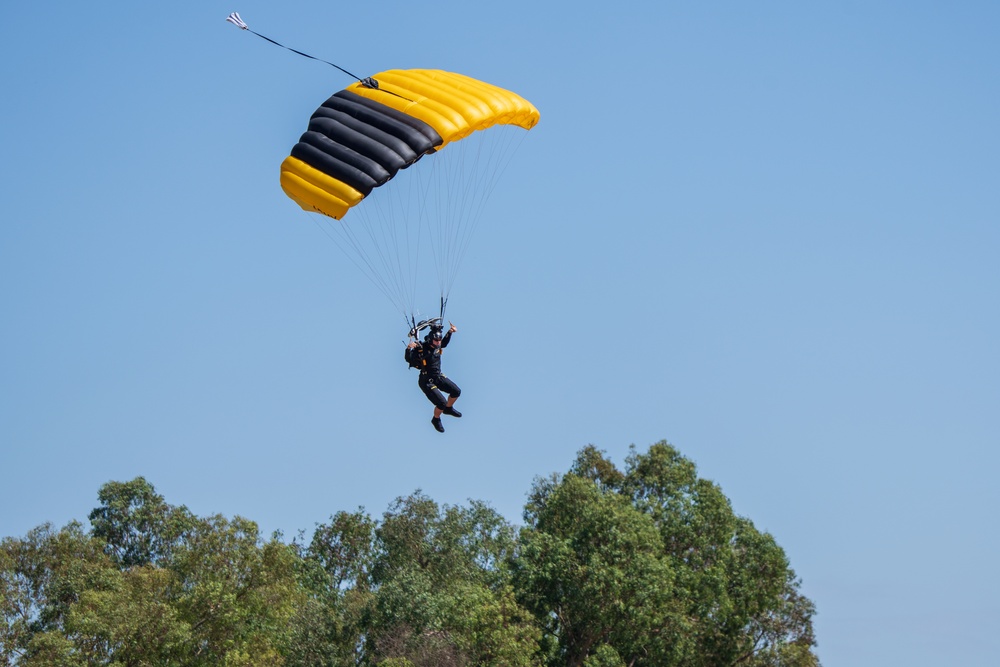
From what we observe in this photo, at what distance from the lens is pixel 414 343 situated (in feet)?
113

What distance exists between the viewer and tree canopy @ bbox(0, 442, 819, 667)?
51219mm

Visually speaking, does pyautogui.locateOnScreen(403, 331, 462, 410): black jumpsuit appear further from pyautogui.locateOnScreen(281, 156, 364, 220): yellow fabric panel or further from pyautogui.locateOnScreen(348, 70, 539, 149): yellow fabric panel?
pyautogui.locateOnScreen(348, 70, 539, 149): yellow fabric panel

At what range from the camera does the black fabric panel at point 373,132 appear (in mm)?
34344

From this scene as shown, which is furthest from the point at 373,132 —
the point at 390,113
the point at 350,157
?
the point at 350,157

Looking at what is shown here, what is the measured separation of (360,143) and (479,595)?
2124 cm

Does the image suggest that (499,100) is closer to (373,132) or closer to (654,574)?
(373,132)

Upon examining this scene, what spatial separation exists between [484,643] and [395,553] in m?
15.0

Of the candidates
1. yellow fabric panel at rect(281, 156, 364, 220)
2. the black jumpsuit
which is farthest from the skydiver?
yellow fabric panel at rect(281, 156, 364, 220)

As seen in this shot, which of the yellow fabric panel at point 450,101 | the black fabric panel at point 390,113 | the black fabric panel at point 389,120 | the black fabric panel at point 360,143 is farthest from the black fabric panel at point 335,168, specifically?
the yellow fabric panel at point 450,101

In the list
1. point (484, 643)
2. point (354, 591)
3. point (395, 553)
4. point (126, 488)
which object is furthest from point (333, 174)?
point (126, 488)

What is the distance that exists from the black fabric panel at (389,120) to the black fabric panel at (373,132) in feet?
0.23

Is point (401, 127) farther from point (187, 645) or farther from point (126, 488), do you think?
point (126, 488)

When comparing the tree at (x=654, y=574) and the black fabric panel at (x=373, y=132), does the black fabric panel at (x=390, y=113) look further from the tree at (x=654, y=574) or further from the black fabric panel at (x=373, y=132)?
the tree at (x=654, y=574)

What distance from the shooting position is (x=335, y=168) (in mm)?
34281
